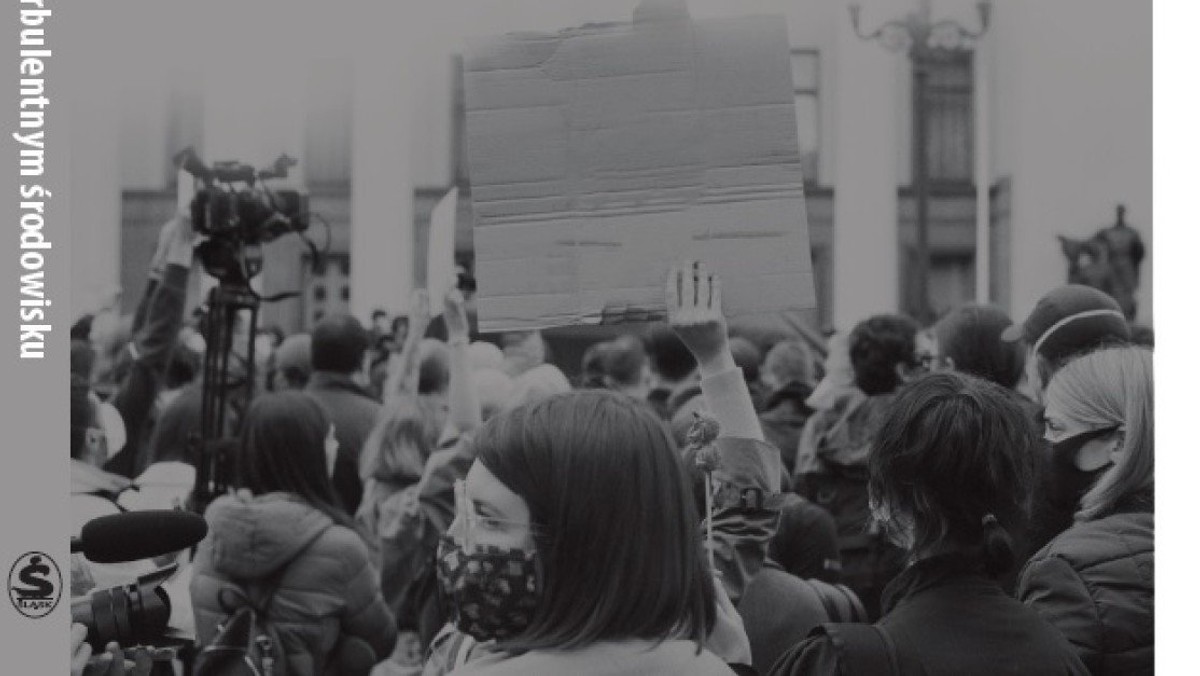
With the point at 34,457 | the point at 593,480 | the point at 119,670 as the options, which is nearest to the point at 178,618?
the point at 34,457

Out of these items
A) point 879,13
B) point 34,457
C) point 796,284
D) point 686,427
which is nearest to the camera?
point 796,284

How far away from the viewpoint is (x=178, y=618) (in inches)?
138

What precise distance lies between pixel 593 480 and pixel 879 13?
48.9ft

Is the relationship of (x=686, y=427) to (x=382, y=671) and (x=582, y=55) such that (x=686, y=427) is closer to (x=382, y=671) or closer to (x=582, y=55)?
(x=582, y=55)

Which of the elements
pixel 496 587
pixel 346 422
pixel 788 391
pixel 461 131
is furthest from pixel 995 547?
pixel 461 131

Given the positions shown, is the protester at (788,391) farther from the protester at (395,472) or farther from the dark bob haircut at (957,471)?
the dark bob haircut at (957,471)

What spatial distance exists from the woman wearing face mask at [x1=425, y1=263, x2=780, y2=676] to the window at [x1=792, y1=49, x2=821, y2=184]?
1323 cm

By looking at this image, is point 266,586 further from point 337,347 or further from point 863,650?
point 863,650

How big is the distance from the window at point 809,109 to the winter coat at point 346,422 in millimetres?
9720

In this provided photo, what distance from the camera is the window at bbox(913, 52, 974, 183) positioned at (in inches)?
778

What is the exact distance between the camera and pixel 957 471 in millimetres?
2471

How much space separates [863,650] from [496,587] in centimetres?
48

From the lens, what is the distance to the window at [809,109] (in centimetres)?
1614

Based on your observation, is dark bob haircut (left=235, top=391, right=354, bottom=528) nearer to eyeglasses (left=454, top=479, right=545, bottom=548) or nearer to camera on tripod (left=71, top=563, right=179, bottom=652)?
camera on tripod (left=71, top=563, right=179, bottom=652)
